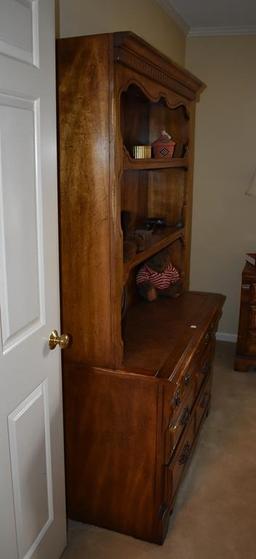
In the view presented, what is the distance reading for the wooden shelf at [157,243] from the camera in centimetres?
176

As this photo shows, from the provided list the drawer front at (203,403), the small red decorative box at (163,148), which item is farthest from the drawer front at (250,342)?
the small red decorative box at (163,148)

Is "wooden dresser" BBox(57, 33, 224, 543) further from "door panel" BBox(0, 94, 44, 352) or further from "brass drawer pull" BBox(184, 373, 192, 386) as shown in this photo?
"door panel" BBox(0, 94, 44, 352)

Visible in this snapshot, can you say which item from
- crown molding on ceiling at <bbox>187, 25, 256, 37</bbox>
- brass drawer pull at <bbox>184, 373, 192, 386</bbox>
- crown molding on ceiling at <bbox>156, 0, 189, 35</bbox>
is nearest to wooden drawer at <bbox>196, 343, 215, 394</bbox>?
brass drawer pull at <bbox>184, 373, 192, 386</bbox>

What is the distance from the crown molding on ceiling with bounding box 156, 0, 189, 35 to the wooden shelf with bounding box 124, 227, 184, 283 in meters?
1.36

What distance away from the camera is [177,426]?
1902 mm

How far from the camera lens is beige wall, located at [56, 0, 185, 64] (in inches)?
70.0

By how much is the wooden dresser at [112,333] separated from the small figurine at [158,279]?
0.25 meters

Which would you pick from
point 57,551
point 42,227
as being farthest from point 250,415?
point 42,227

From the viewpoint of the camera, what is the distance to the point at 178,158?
2420mm

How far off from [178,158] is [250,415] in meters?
1.56

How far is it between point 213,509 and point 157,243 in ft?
3.94

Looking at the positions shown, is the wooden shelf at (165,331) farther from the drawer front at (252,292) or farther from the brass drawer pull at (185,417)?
the drawer front at (252,292)

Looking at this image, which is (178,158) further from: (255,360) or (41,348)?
(255,360)

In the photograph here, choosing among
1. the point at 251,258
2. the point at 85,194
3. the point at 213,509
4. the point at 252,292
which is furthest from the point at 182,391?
the point at 251,258
